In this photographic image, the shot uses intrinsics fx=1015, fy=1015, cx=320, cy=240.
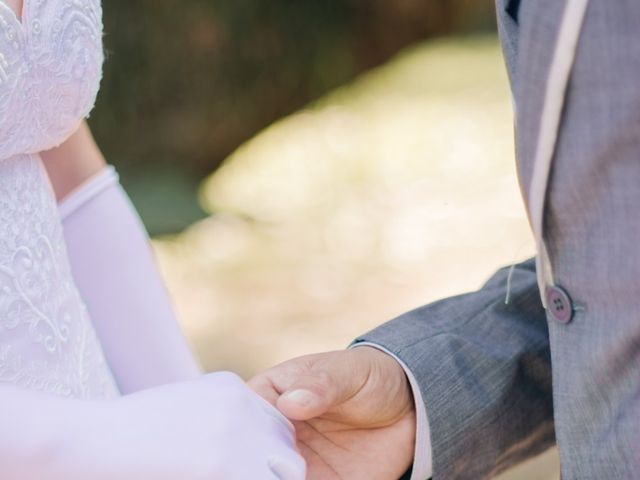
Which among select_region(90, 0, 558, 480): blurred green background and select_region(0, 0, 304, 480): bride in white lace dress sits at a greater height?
select_region(0, 0, 304, 480): bride in white lace dress

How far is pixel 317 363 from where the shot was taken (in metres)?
1.03

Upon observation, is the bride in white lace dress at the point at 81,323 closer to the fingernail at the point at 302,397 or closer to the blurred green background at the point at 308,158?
the fingernail at the point at 302,397

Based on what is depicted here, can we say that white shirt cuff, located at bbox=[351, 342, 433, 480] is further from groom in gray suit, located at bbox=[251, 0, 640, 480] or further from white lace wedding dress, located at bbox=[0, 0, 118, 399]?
white lace wedding dress, located at bbox=[0, 0, 118, 399]

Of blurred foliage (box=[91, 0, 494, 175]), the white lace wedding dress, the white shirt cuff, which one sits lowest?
blurred foliage (box=[91, 0, 494, 175])

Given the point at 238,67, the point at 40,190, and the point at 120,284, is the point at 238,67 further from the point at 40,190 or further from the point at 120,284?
the point at 40,190

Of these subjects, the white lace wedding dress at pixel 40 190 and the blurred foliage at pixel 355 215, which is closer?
the white lace wedding dress at pixel 40 190

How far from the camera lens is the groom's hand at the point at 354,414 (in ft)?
3.36

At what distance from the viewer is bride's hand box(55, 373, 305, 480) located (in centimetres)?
79

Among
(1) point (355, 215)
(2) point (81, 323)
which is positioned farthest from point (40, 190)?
(1) point (355, 215)

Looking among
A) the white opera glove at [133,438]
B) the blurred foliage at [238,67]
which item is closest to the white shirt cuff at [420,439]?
the white opera glove at [133,438]

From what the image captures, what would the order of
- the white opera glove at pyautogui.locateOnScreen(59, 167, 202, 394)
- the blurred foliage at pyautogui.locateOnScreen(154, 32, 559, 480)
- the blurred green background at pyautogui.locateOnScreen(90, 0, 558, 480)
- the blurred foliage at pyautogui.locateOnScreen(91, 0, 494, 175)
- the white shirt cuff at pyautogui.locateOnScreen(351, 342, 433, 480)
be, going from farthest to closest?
1. the blurred foliage at pyautogui.locateOnScreen(91, 0, 494, 175)
2. the blurred green background at pyautogui.locateOnScreen(90, 0, 558, 480)
3. the blurred foliage at pyautogui.locateOnScreen(154, 32, 559, 480)
4. the white opera glove at pyautogui.locateOnScreen(59, 167, 202, 394)
5. the white shirt cuff at pyautogui.locateOnScreen(351, 342, 433, 480)

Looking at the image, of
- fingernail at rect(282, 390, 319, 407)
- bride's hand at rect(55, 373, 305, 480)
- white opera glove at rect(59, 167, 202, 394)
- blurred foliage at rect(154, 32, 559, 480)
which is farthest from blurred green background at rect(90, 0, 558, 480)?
bride's hand at rect(55, 373, 305, 480)

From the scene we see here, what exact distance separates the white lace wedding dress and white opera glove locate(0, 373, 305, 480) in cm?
19

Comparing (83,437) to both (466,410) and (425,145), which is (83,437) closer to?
(466,410)
